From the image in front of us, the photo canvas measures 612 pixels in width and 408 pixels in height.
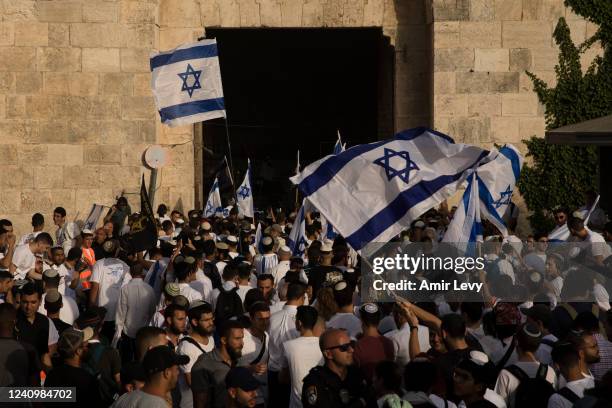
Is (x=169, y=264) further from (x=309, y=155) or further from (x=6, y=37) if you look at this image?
(x=309, y=155)

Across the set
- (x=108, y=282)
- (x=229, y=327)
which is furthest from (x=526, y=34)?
(x=229, y=327)

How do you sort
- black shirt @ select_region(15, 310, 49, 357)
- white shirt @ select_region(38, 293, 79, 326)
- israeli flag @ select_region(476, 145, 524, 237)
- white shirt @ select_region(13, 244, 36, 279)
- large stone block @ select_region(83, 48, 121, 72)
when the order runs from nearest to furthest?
black shirt @ select_region(15, 310, 49, 357) → white shirt @ select_region(38, 293, 79, 326) → israeli flag @ select_region(476, 145, 524, 237) → white shirt @ select_region(13, 244, 36, 279) → large stone block @ select_region(83, 48, 121, 72)

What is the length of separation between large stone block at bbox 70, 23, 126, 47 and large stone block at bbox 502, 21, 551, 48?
7.04m

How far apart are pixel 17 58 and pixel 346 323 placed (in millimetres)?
13525

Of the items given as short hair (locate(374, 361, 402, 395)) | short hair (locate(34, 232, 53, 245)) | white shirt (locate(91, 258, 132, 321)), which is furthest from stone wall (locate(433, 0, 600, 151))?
short hair (locate(374, 361, 402, 395))

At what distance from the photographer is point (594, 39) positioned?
21000 mm

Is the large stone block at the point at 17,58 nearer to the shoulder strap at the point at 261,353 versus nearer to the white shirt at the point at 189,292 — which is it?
the white shirt at the point at 189,292

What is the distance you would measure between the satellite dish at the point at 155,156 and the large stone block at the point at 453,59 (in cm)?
520

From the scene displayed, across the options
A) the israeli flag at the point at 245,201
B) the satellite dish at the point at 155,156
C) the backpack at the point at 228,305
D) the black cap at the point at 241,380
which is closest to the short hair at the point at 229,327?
the black cap at the point at 241,380

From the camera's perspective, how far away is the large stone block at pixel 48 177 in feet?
69.5

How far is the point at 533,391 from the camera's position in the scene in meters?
7.12

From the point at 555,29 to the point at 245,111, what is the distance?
1504 centimetres

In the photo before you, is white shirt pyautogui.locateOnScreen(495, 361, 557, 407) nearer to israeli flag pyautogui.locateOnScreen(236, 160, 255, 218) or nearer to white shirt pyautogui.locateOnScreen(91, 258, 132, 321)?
white shirt pyautogui.locateOnScreen(91, 258, 132, 321)

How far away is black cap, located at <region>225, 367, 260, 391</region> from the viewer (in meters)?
7.27
